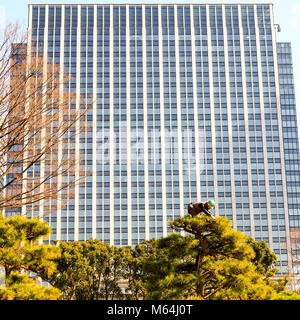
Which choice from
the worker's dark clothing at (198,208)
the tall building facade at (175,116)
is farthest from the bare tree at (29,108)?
the tall building facade at (175,116)

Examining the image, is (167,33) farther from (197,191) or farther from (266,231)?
(266,231)

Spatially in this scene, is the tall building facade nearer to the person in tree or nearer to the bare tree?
the bare tree

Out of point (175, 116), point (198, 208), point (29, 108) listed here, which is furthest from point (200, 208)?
point (175, 116)

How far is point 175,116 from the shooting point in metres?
67.2

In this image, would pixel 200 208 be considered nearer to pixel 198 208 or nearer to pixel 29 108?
pixel 198 208

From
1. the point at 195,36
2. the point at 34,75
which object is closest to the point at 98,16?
the point at 195,36

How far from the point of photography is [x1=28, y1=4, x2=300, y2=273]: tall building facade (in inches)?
2502

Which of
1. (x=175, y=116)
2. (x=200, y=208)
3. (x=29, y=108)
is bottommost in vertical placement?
(x=200, y=208)

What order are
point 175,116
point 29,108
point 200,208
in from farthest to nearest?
point 175,116 → point 29,108 → point 200,208

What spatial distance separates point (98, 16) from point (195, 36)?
18.4 meters

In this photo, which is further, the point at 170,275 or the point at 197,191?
the point at 197,191

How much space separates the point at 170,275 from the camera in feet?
39.5

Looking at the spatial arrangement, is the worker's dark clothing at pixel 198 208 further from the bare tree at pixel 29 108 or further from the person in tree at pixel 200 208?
the bare tree at pixel 29 108
